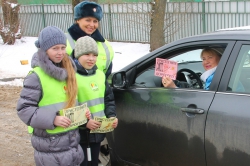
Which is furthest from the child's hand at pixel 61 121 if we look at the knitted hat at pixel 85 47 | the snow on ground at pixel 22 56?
the snow on ground at pixel 22 56

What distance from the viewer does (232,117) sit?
304 centimetres

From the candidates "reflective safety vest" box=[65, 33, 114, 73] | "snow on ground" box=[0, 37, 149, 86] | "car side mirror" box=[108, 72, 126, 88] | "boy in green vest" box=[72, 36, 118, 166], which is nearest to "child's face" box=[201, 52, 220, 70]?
"car side mirror" box=[108, 72, 126, 88]

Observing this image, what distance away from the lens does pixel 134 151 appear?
401cm

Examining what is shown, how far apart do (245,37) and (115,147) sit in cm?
179

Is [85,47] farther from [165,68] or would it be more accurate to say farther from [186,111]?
[186,111]

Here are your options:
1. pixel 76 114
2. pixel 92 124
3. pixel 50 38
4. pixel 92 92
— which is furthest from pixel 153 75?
pixel 50 38

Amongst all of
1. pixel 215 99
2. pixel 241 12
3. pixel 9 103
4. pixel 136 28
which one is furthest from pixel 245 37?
pixel 136 28

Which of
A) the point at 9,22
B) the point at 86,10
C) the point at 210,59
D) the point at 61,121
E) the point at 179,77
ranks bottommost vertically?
the point at 61,121

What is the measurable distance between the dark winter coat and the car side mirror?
866 mm

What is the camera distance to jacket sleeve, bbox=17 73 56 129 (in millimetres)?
3143

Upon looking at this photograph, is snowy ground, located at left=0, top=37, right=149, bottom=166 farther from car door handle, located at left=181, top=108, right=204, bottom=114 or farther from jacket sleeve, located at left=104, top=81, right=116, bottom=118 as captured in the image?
car door handle, located at left=181, top=108, right=204, bottom=114

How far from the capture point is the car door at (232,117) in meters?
2.98

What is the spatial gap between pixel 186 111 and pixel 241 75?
51cm

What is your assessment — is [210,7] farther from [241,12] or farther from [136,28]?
[136,28]
